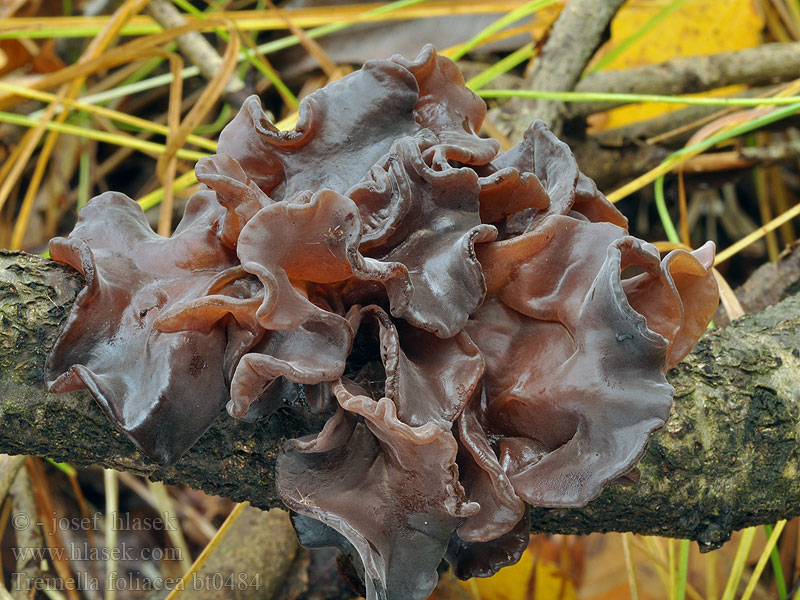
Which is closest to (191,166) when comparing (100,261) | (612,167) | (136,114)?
(136,114)

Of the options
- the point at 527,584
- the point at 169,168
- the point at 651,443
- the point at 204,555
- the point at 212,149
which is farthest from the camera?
the point at 212,149

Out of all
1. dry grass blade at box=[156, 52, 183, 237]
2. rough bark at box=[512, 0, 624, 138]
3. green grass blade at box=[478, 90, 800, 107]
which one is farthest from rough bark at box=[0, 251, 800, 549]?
rough bark at box=[512, 0, 624, 138]

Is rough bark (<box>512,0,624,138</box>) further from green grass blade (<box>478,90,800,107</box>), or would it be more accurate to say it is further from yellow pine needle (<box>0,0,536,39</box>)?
yellow pine needle (<box>0,0,536,39</box>)

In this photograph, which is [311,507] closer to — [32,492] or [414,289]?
[414,289]

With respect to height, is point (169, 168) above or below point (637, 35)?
below

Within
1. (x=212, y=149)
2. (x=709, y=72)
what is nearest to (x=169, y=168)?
(x=212, y=149)

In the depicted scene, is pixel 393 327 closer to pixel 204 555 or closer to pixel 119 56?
pixel 204 555
